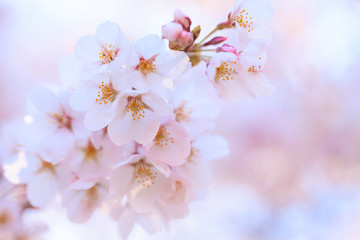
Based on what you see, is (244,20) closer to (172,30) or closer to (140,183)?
(172,30)

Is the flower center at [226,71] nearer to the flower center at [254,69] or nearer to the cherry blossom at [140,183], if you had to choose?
the flower center at [254,69]

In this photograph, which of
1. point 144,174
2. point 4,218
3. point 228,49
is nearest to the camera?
point 228,49

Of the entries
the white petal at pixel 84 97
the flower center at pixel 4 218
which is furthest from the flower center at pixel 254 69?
the flower center at pixel 4 218

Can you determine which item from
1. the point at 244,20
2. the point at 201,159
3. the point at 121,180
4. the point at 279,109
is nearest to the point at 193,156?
the point at 201,159

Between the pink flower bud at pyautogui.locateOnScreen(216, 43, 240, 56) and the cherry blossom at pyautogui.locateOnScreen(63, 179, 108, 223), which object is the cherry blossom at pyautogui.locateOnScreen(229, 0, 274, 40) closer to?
the pink flower bud at pyautogui.locateOnScreen(216, 43, 240, 56)

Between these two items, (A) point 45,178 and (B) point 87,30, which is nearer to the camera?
(A) point 45,178

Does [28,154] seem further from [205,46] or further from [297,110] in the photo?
[297,110]

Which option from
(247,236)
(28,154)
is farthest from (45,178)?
(247,236)
